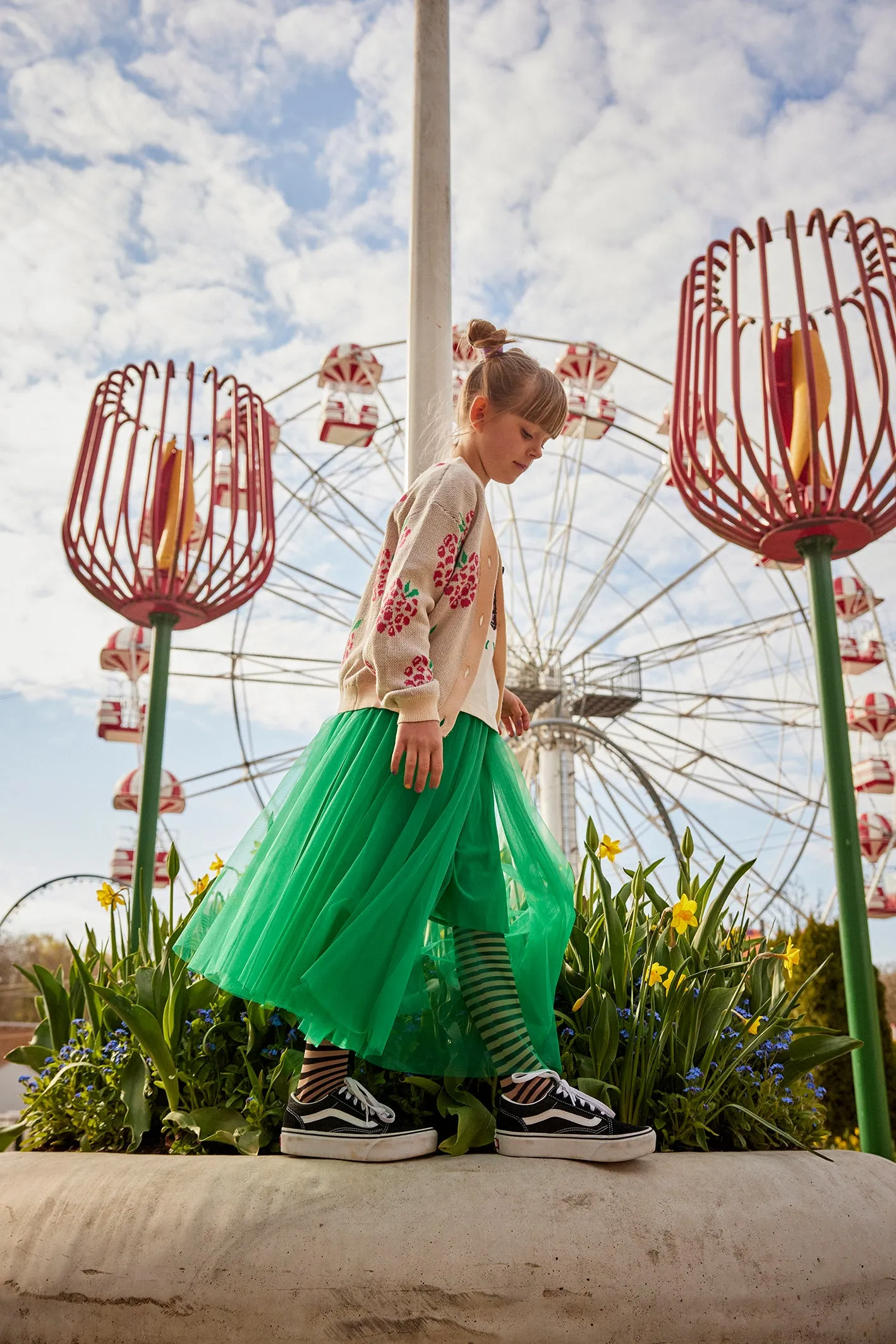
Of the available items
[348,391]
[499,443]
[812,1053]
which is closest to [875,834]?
[348,391]

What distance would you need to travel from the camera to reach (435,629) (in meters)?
2.07

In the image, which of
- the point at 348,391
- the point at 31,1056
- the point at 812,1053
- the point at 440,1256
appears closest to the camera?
the point at 440,1256

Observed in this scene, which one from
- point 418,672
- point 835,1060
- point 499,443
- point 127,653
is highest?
point 127,653

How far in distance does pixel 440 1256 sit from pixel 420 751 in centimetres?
77

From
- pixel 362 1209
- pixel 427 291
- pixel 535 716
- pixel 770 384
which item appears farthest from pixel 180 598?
pixel 535 716

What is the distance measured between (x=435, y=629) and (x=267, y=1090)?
95cm

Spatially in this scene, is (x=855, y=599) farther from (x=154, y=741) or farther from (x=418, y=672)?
(x=418, y=672)

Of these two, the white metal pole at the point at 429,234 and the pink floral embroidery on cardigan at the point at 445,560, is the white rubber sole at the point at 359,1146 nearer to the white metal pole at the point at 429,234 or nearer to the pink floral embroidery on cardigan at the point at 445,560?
the pink floral embroidery on cardigan at the point at 445,560

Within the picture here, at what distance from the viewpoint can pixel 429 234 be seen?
11.5 ft

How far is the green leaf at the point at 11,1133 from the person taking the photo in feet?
7.79

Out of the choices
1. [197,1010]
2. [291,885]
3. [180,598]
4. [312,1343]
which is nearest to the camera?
[312,1343]

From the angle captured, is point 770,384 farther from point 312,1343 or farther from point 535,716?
point 535,716

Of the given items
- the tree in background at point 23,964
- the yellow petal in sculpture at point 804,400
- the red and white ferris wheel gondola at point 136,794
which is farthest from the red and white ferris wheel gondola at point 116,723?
the yellow petal in sculpture at point 804,400

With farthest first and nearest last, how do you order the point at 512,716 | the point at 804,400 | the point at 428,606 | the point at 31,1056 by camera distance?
the point at 804,400
the point at 512,716
the point at 31,1056
the point at 428,606
